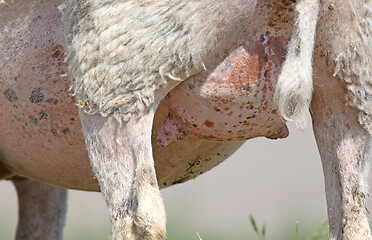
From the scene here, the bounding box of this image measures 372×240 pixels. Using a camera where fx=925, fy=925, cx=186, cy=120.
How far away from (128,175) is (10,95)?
2.16 ft

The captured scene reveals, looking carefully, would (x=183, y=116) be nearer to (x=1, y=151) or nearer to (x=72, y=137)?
(x=72, y=137)

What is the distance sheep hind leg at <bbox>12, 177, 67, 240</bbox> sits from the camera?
4.28 m

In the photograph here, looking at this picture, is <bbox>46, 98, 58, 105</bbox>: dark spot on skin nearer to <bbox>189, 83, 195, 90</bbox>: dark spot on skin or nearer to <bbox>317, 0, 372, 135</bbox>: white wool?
<bbox>189, 83, 195, 90</bbox>: dark spot on skin

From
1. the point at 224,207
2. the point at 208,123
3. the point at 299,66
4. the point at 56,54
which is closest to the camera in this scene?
the point at 299,66

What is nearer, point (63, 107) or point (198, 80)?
point (198, 80)

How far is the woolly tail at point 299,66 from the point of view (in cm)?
268

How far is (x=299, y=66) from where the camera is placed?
268 centimetres

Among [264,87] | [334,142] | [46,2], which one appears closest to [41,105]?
[46,2]

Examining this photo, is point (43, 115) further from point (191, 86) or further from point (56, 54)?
point (191, 86)

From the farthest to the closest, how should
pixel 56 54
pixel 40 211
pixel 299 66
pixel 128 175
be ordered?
1. pixel 40 211
2. pixel 56 54
3. pixel 128 175
4. pixel 299 66

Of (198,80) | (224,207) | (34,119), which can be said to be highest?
(198,80)

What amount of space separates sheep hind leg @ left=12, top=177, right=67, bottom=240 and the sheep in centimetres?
122

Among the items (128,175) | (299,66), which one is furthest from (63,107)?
(299,66)

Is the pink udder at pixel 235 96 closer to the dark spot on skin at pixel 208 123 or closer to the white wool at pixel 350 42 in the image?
the dark spot on skin at pixel 208 123
